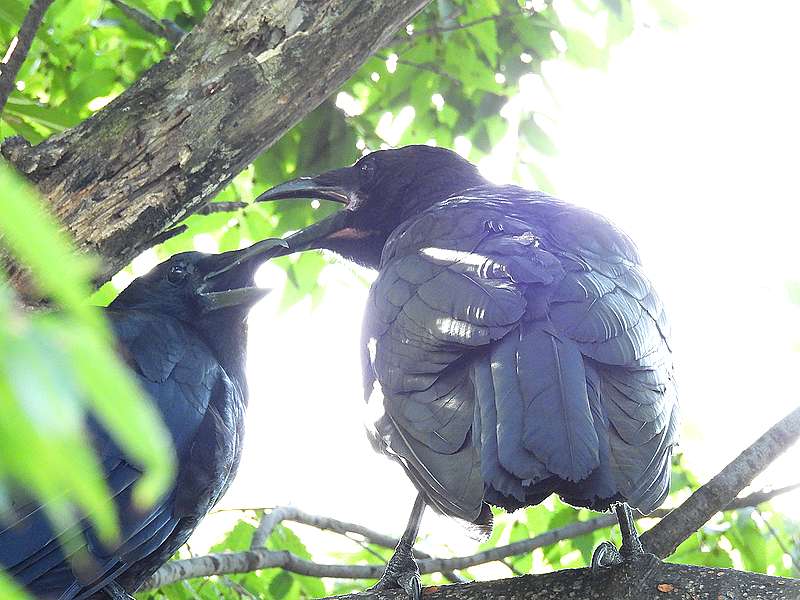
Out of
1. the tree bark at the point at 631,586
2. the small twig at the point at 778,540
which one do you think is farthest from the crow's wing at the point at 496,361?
the small twig at the point at 778,540

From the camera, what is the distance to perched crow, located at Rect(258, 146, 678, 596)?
251cm

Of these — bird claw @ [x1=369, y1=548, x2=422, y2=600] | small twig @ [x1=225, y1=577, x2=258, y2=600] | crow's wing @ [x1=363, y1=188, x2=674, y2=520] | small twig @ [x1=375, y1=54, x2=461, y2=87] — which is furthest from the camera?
small twig @ [x1=375, y1=54, x2=461, y2=87]

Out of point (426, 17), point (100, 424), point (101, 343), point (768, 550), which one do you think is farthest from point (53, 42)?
point (101, 343)

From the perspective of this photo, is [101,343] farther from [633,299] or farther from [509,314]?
[633,299]

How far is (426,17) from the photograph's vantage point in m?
4.91

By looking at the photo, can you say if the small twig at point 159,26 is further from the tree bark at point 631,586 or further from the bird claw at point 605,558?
the bird claw at point 605,558

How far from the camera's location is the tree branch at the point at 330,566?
11.4 feet

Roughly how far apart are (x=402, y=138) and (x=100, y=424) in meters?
2.45

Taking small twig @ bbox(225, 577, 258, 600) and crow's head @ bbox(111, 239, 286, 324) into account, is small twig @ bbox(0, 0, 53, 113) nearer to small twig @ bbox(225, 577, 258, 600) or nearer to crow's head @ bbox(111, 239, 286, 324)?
crow's head @ bbox(111, 239, 286, 324)

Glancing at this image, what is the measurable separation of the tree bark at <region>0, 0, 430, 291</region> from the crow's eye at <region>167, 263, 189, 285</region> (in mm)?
851

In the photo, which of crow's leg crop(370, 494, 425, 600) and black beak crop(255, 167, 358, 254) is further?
black beak crop(255, 167, 358, 254)

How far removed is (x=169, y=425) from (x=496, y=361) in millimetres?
1171

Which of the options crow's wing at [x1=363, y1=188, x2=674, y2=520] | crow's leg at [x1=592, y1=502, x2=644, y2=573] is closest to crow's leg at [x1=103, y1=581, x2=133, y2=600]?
crow's wing at [x1=363, y1=188, x2=674, y2=520]

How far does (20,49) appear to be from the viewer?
3180mm
